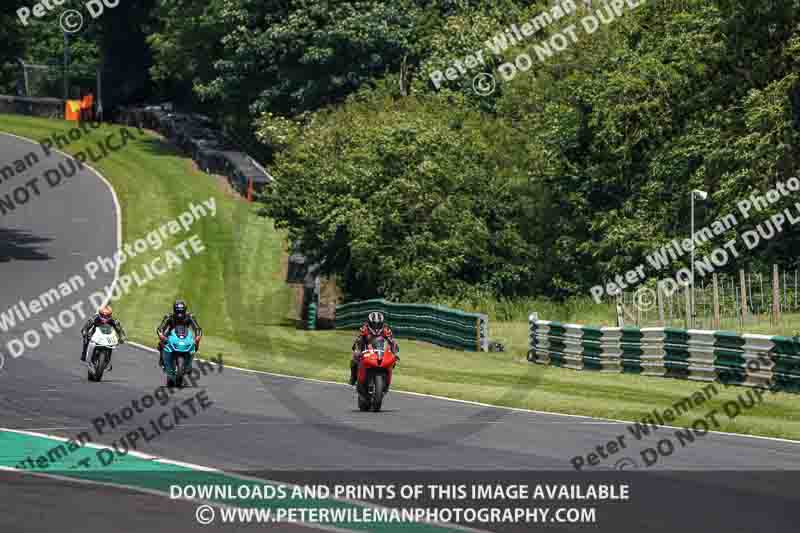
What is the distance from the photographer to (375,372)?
21.8 meters

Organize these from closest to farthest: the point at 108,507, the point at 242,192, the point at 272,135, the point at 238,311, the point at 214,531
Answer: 1. the point at 214,531
2. the point at 108,507
3. the point at 238,311
4. the point at 272,135
5. the point at 242,192

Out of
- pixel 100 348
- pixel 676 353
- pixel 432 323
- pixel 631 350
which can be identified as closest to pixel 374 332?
pixel 100 348

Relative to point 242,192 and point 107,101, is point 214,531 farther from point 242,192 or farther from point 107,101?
point 107,101

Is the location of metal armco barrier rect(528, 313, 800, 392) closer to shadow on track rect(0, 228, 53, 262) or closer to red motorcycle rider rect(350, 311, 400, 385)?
red motorcycle rider rect(350, 311, 400, 385)

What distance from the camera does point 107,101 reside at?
9600 centimetres

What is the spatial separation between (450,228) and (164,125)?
4405cm

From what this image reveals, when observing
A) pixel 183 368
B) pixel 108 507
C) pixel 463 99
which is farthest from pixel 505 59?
pixel 108 507

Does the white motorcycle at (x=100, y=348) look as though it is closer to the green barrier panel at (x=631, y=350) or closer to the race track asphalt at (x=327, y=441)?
the race track asphalt at (x=327, y=441)
